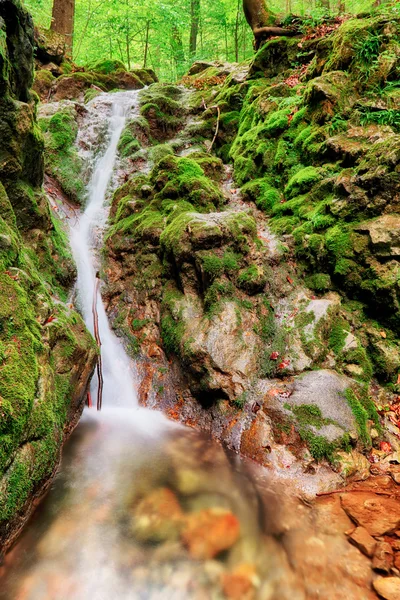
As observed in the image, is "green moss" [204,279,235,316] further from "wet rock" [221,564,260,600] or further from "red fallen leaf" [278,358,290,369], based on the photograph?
"wet rock" [221,564,260,600]

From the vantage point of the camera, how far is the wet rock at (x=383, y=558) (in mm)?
2525

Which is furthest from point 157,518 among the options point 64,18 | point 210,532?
point 64,18

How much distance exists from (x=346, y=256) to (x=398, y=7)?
5270 mm

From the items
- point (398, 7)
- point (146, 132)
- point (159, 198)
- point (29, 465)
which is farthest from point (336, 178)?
point (146, 132)

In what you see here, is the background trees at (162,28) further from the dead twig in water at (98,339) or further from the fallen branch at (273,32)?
the dead twig in water at (98,339)

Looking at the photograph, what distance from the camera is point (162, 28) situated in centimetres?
1669

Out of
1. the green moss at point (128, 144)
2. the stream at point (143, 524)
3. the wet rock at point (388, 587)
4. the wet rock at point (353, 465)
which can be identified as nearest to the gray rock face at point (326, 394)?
the wet rock at point (353, 465)

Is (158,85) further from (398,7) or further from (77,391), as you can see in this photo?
(77,391)

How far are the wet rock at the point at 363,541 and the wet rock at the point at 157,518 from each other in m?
1.53

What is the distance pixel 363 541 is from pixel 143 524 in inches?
75.9

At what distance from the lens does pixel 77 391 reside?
13.5 feet

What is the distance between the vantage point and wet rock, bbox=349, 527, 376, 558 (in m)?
2.69

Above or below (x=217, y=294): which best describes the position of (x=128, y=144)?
above

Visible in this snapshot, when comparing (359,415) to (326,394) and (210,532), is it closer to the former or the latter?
(326,394)
